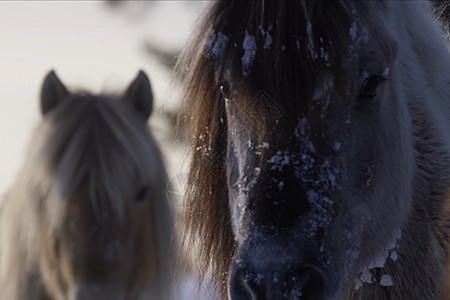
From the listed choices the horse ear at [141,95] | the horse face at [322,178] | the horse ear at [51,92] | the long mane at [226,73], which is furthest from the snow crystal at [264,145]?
the horse ear at [51,92]

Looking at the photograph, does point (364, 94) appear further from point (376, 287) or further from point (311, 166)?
point (376, 287)

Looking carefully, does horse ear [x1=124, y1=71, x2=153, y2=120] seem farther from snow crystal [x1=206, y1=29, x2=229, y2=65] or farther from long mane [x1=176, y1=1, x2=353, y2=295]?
snow crystal [x1=206, y1=29, x2=229, y2=65]

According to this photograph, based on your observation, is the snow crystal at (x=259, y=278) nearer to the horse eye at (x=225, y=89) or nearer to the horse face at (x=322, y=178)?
the horse face at (x=322, y=178)

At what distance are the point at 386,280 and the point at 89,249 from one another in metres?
1.15

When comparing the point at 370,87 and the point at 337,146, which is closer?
the point at 337,146

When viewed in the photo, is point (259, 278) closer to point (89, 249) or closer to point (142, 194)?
point (89, 249)

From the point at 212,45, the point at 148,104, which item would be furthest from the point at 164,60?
the point at 212,45

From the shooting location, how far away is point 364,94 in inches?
88.9

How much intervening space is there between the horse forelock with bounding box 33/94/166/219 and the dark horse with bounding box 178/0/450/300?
0.26 metres

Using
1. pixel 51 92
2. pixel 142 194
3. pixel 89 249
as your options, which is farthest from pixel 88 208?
pixel 51 92

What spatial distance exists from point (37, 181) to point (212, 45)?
37.9 inches

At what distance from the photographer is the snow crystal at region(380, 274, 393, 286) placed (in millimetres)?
2385

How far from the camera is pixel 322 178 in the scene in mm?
2086

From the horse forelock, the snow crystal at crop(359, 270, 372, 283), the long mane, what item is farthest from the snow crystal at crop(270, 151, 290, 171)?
the horse forelock
